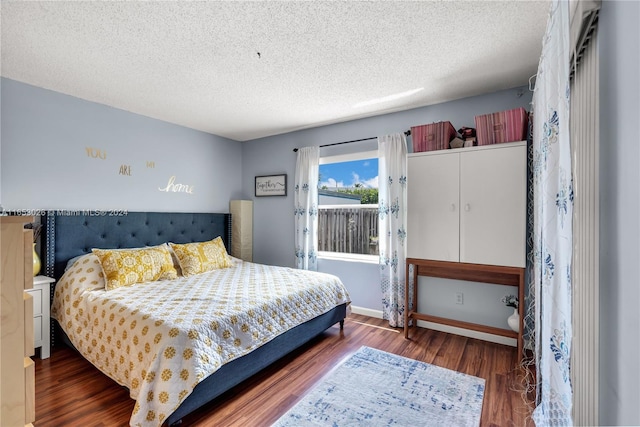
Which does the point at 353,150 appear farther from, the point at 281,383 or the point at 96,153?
the point at 96,153

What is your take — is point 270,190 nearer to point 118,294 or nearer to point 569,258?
point 118,294

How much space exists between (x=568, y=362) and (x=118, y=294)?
2.80 m

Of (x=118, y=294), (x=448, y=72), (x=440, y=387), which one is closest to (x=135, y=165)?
(x=118, y=294)

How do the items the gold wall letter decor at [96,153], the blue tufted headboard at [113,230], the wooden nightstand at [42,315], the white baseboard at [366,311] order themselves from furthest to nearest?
the white baseboard at [366,311] < the gold wall letter decor at [96,153] < the blue tufted headboard at [113,230] < the wooden nightstand at [42,315]

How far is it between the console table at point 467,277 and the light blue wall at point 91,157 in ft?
9.75

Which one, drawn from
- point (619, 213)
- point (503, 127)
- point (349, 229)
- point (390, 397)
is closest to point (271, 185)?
point (349, 229)

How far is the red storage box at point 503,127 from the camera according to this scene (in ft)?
7.93

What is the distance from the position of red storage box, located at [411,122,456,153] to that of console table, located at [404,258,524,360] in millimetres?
1116

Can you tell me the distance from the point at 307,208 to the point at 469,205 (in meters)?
2.00

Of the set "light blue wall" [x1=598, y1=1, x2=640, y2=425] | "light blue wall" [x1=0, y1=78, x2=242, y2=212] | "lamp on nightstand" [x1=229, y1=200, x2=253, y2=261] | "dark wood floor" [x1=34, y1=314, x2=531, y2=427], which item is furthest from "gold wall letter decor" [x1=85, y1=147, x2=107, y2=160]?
"light blue wall" [x1=598, y1=1, x2=640, y2=425]

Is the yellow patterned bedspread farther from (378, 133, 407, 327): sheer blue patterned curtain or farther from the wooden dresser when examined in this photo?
the wooden dresser

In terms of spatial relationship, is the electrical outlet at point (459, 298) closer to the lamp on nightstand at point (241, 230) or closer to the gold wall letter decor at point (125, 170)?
the lamp on nightstand at point (241, 230)

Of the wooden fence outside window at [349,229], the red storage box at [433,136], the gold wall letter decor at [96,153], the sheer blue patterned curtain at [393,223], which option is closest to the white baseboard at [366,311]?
the sheer blue patterned curtain at [393,223]

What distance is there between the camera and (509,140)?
2.47 meters
